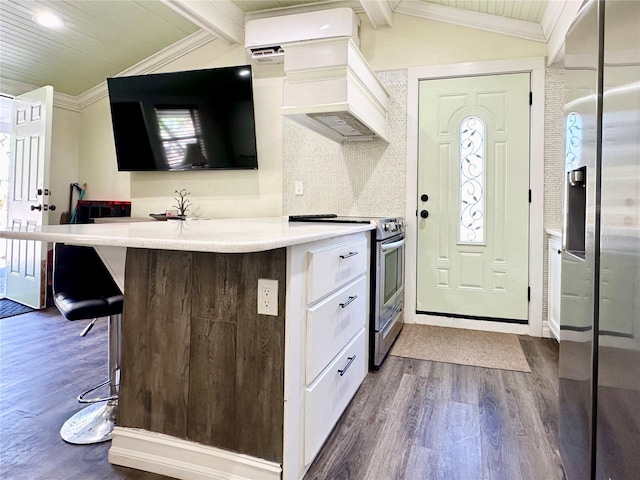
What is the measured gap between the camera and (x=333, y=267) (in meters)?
1.68

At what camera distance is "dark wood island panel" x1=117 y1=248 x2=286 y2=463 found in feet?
4.43

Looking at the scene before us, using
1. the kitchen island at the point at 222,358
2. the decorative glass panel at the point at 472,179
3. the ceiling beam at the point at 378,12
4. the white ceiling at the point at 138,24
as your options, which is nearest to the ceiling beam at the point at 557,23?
the white ceiling at the point at 138,24

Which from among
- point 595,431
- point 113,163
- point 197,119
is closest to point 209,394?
point 595,431

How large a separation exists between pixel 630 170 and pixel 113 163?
15.9ft

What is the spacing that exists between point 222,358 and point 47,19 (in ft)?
12.1

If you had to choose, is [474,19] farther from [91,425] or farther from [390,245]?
[91,425]

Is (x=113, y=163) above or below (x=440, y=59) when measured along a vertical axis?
below

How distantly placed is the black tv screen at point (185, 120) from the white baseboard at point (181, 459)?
271 cm

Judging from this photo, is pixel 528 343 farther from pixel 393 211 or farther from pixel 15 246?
pixel 15 246

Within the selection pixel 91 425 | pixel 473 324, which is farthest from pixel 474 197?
pixel 91 425

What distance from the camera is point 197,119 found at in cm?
382

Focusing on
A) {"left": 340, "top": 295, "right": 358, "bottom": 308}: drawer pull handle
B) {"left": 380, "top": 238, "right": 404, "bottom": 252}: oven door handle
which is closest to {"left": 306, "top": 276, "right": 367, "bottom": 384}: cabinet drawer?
{"left": 340, "top": 295, "right": 358, "bottom": 308}: drawer pull handle

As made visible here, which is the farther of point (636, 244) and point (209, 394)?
point (209, 394)

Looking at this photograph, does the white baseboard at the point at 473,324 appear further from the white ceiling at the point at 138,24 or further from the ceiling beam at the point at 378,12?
the ceiling beam at the point at 378,12
